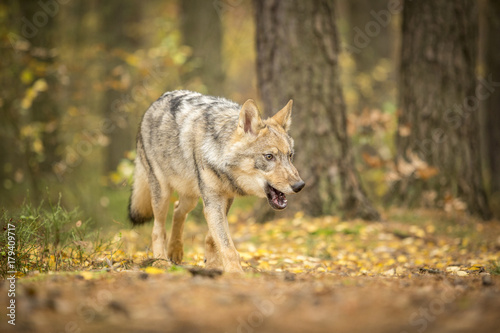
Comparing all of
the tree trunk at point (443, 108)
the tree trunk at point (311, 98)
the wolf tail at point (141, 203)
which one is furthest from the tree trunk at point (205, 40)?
the wolf tail at point (141, 203)

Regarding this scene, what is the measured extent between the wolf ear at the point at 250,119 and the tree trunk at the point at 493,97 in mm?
10363

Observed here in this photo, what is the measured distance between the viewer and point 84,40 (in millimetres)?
17484

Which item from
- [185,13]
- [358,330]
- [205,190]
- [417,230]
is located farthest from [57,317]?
[185,13]

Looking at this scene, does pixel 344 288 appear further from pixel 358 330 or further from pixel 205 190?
pixel 205 190

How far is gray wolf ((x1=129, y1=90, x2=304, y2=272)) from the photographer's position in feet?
16.0

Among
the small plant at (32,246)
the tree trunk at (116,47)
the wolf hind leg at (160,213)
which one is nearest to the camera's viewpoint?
the small plant at (32,246)

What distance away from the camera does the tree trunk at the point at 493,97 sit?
13.0m

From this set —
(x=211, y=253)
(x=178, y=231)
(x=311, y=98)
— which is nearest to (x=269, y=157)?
(x=211, y=253)

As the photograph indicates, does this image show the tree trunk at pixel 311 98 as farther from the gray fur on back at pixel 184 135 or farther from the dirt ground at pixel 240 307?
the dirt ground at pixel 240 307

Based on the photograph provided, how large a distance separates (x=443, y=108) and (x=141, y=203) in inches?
246

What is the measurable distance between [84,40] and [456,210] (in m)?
14.5

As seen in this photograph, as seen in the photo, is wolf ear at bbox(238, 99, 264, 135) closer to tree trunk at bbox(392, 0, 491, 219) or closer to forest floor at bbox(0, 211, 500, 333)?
forest floor at bbox(0, 211, 500, 333)

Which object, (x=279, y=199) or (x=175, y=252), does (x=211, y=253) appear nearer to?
(x=175, y=252)

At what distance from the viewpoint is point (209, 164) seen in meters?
5.01
